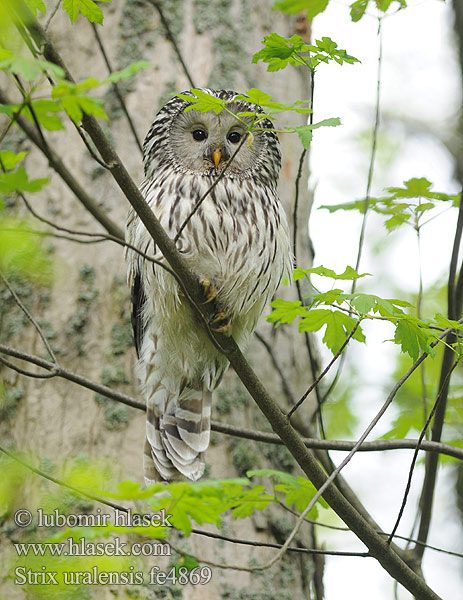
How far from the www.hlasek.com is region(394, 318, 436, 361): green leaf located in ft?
3.51

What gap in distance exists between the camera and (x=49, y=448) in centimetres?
336

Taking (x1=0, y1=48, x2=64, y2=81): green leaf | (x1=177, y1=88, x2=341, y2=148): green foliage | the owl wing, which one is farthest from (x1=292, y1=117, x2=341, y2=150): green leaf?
the owl wing

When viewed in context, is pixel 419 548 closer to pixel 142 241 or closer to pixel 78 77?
pixel 142 241

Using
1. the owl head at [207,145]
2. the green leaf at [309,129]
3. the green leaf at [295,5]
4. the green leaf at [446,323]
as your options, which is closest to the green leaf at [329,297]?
the green leaf at [446,323]

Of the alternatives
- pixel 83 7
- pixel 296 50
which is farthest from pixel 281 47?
pixel 83 7

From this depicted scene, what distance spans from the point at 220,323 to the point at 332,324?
49 cm

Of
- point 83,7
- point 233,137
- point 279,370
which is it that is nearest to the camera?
point 83,7

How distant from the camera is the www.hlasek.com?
258cm

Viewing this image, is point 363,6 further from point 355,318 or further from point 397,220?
point 355,318

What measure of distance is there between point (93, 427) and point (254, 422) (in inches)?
32.0

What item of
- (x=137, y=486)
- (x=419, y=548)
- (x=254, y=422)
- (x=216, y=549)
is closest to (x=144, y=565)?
(x=216, y=549)

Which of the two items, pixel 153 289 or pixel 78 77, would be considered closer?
pixel 153 289

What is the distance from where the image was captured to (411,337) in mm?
2295

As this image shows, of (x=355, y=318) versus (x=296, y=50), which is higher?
(x=296, y=50)
